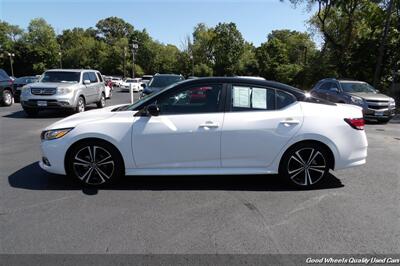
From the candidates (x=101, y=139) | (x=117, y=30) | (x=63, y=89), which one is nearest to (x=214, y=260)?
(x=101, y=139)

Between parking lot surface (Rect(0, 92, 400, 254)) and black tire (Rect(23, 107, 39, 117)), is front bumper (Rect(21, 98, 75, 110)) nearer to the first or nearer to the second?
black tire (Rect(23, 107, 39, 117))

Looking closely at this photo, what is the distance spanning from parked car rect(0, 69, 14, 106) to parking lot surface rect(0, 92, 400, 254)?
12770mm

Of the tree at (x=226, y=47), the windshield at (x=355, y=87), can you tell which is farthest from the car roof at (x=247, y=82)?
the tree at (x=226, y=47)

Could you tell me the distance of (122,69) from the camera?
266 ft

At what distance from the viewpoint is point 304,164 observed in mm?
5402

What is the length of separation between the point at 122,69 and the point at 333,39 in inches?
2131

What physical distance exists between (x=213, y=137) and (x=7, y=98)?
15917 millimetres

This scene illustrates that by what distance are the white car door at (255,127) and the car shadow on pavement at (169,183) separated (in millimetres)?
420

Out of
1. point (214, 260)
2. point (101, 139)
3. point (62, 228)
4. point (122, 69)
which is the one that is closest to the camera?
point (214, 260)

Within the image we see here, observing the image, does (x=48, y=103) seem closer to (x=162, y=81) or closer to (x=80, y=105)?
(x=80, y=105)

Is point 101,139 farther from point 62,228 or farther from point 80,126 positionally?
point 62,228

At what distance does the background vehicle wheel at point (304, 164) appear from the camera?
211 inches

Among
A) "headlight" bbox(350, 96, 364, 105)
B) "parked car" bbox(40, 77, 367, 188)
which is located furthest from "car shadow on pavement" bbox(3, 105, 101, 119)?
"headlight" bbox(350, 96, 364, 105)

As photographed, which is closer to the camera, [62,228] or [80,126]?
[62,228]
